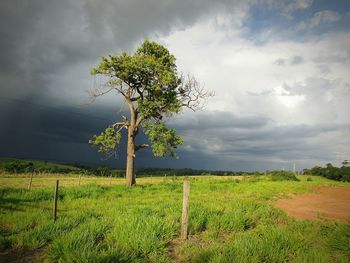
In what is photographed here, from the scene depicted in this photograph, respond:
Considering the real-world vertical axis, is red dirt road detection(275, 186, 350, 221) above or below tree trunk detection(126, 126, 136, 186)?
below

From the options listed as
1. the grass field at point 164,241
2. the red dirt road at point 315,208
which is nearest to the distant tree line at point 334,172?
the red dirt road at point 315,208

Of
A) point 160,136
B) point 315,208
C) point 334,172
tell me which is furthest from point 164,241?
point 334,172

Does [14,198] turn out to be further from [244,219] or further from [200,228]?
[244,219]

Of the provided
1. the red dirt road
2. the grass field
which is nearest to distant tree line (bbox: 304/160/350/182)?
the red dirt road

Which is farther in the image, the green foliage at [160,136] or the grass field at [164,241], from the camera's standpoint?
the green foliage at [160,136]

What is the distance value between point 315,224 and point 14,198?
14.5 metres

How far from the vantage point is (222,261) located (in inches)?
233

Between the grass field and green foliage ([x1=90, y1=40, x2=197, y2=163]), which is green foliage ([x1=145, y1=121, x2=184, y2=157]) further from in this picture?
the grass field

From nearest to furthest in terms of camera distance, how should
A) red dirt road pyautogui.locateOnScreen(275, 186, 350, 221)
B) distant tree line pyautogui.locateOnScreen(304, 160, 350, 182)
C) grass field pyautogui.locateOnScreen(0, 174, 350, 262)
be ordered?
grass field pyautogui.locateOnScreen(0, 174, 350, 262)
red dirt road pyautogui.locateOnScreen(275, 186, 350, 221)
distant tree line pyautogui.locateOnScreen(304, 160, 350, 182)

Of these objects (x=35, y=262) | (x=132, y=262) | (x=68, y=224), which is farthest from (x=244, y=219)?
(x=35, y=262)

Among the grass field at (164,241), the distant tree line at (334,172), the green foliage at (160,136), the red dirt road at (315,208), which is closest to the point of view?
the grass field at (164,241)

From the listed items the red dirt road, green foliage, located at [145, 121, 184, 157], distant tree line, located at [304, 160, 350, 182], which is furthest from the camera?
distant tree line, located at [304, 160, 350, 182]

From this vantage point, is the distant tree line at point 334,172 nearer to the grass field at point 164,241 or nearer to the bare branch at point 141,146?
the bare branch at point 141,146

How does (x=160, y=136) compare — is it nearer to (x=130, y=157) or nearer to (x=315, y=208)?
(x=130, y=157)
